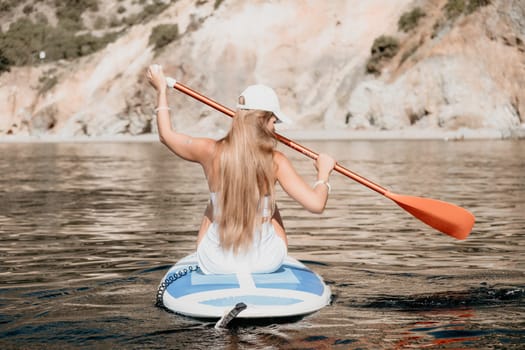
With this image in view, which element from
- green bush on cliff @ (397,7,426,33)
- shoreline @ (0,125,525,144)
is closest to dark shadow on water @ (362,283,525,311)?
shoreline @ (0,125,525,144)

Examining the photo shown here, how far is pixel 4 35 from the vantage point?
78625 millimetres

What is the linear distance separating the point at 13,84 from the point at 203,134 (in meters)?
23.8

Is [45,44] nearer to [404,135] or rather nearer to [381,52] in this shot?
[381,52]

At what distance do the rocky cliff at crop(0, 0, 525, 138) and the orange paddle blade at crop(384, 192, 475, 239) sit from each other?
111 feet

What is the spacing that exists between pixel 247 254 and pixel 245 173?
1.99ft

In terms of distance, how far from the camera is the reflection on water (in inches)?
233

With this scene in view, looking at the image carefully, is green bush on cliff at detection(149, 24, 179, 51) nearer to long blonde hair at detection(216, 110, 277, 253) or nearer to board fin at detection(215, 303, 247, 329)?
long blonde hair at detection(216, 110, 277, 253)

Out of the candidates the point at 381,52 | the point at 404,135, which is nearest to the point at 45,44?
the point at 381,52

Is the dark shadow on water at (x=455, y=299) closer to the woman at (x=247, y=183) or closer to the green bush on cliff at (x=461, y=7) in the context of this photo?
the woman at (x=247, y=183)

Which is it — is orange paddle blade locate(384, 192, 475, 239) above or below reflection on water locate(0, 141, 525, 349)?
above

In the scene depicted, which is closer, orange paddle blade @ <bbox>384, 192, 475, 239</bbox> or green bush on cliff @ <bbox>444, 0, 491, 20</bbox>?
orange paddle blade @ <bbox>384, 192, 475, 239</bbox>

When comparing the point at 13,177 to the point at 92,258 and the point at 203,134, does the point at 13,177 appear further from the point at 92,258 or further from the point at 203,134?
the point at 203,134

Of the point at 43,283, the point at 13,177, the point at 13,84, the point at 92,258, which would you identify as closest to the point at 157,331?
the point at 43,283

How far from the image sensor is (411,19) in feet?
160
